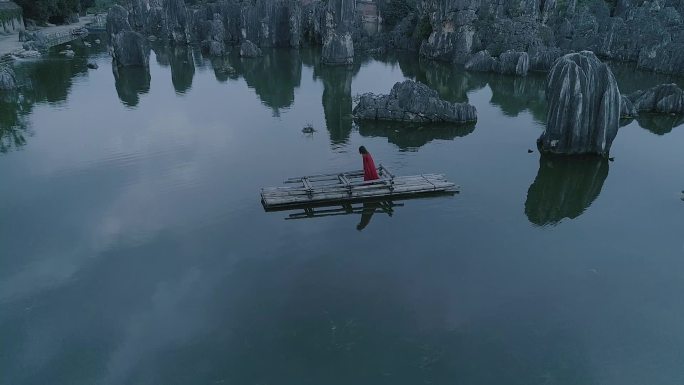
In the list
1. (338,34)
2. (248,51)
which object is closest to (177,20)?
(248,51)

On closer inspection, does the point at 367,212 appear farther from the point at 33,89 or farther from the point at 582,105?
the point at 33,89

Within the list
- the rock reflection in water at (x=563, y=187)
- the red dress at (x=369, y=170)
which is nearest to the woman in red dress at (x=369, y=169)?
the red dress at (x=369, y=170)

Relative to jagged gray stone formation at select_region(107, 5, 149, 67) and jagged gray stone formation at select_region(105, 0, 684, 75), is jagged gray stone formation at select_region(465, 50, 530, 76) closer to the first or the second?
jagged gray stone formation at select_region(105, 0, 684, 75)

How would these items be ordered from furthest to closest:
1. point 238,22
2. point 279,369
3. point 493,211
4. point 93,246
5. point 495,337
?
1. point 238,22
2. point 493,211
3. point 93,246
4. point 495,337
5. point 279,369

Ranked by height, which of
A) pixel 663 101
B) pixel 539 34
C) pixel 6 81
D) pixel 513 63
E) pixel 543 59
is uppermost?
Answer: pixel 539 34

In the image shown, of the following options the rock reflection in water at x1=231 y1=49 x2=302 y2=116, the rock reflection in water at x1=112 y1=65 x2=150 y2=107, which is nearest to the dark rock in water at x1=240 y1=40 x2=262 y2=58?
the rock reflection in water at x1=231 y1=49 x2=302 y2=116

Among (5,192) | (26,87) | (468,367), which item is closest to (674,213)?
(468,367)

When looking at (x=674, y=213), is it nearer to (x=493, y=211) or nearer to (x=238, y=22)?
(x=493, y=211)
